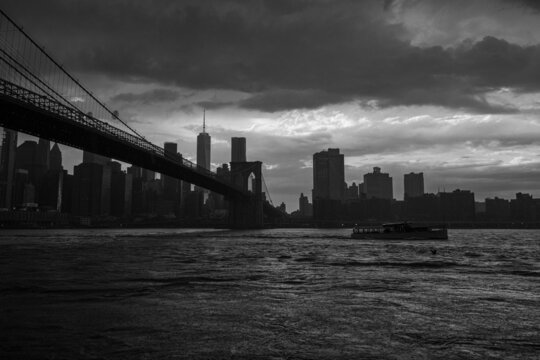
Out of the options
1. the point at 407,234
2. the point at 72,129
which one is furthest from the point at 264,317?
the point at 407,234

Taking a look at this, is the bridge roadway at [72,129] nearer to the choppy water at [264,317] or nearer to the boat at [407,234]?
the choppy water at [264,317]

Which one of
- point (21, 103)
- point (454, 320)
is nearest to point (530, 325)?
point (454, 320)

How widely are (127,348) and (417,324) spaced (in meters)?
5.74

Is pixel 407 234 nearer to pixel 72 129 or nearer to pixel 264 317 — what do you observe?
pixel 72 129

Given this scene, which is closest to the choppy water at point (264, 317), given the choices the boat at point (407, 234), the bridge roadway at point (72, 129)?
the bridge roadway at point (72, 129)

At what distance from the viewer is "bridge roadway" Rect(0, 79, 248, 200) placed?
37781 millimetres

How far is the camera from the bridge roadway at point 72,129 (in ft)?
124

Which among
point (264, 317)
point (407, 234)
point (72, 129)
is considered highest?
point (72, 129)

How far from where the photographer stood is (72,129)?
151 ft

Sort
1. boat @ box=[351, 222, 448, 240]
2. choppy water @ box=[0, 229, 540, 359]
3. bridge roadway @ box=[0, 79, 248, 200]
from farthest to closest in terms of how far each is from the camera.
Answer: boat @ box=[351, 222, 448, 240]
bridge roadway @ box=[0, 79, 248, 200]
choppy water @ box=[0, 229, 540, 359]

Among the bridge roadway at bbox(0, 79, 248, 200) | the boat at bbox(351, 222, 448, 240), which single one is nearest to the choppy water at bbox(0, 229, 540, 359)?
the bridge roadway at bbox(0, 79, 248, 200)

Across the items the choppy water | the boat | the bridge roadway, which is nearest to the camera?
the choppy water

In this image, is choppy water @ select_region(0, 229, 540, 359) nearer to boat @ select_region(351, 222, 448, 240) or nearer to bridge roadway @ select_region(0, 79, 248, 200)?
bridge roadway @ select_region(0, 79, 248, 200)

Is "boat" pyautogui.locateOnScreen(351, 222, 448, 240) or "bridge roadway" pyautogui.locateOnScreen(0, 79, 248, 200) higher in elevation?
"bridge roadway" pyautogui.locateOnScreen(0, 79, 248, 200)
